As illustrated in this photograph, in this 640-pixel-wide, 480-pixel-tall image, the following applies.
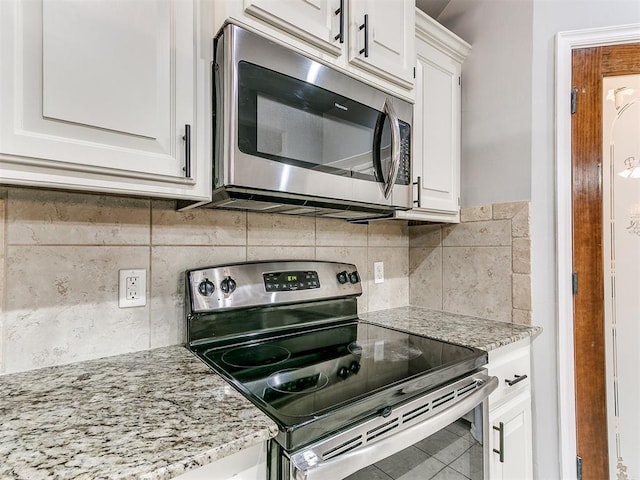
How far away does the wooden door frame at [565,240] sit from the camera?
1418 millimetres

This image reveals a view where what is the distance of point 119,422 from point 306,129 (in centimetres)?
86

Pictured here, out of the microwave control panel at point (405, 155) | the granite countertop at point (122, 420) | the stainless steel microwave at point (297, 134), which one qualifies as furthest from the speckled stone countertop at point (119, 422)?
the microwave control panel at point (405, 155)

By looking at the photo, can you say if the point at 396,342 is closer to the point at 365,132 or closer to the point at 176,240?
the point at 365,132

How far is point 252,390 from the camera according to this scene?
82 centimetres

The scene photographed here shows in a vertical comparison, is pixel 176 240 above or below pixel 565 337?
above

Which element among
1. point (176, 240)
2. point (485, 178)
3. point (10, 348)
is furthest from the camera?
point (485, 178)

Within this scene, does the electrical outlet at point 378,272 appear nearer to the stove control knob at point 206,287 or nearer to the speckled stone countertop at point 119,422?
the stove control knob at point 206,287

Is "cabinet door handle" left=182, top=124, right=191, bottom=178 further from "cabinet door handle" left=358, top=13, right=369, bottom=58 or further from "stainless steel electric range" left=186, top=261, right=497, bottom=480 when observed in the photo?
"cabinet door handle" left=358, top=13, right=369, bottom=58

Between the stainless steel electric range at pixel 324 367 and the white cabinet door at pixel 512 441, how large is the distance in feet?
0.29

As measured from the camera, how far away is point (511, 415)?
1319mm

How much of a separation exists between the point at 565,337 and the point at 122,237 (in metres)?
1.76

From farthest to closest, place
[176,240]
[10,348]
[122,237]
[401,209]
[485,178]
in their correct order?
[485,178]
[401,209]
[176,240]
[122,237]
[10,348]

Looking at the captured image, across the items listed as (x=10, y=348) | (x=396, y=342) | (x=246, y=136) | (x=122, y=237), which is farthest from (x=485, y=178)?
(x=10, y=348)

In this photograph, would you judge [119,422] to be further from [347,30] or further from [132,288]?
[347,30]
